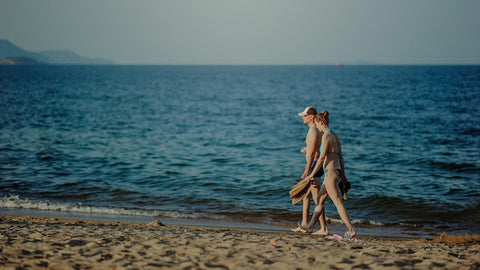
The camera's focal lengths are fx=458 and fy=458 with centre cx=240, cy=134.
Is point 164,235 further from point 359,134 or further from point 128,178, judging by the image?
point 359,134

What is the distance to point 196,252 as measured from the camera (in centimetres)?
654

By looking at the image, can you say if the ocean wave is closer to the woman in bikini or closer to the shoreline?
the shoreline

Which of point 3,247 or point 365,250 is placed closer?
point 3,247

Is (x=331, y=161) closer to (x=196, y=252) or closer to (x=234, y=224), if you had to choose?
(x=196, y=252)

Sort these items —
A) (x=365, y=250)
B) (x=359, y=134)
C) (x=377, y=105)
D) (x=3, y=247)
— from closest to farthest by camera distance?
1. (x=3, y=247)
2. (x=365, y=250)
3. (x=359, y=134)
4. (x=377, y=105)

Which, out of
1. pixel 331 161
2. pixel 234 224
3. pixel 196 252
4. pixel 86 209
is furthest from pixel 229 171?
pixel 196 252

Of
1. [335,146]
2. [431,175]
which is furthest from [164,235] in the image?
[431,175]

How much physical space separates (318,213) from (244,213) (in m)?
3.44

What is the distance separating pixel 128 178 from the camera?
14.6 m

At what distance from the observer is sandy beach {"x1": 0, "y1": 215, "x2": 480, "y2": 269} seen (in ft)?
19.6

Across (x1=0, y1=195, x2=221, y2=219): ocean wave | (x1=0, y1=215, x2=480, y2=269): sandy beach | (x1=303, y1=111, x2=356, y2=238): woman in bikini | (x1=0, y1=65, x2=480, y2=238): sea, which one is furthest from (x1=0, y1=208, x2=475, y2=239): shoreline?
(x1=303, y1=111, x2=356, y2=238): woman in bikini

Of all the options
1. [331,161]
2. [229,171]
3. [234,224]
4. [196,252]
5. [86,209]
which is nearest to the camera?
[196,252]

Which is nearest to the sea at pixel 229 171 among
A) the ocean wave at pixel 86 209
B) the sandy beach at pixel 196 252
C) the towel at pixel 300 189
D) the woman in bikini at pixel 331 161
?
the ocean wave at pixel 86 209

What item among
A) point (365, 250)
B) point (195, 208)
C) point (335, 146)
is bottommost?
point (195, 208)
